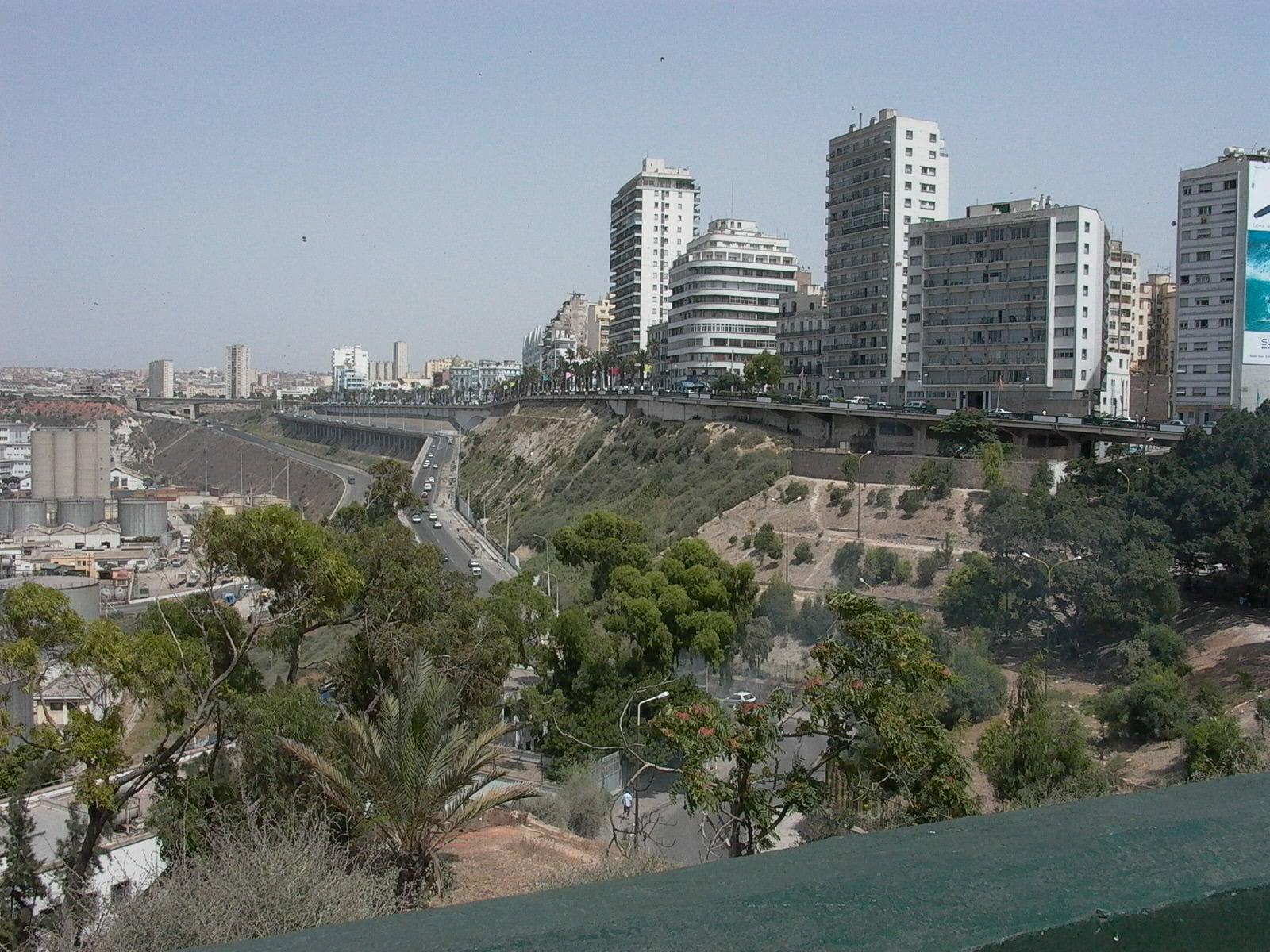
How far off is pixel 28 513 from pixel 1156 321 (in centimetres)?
6922

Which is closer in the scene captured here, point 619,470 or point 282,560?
point 282,560

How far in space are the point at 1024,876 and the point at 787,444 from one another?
44.6m

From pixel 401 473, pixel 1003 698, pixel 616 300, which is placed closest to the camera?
pixel 1003 698

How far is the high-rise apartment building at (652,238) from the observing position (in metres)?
97.2

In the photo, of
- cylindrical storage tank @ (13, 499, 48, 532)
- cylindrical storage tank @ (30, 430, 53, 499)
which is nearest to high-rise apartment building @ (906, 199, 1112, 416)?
cylindrical storage tank @ (13, 499, 48, 532)

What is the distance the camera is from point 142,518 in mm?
62938

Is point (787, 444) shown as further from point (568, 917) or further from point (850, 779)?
point (568, 917)

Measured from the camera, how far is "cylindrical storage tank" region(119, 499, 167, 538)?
62.1 metres

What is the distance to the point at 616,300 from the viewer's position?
103 m

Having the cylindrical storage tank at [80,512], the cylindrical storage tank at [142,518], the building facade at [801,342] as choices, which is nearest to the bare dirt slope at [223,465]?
the cylindrical storage tank at [142,518]

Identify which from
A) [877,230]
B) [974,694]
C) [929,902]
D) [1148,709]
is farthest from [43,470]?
[929,902]

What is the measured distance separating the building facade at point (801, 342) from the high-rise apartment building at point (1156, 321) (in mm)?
21509

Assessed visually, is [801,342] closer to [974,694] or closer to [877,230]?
[877,230]

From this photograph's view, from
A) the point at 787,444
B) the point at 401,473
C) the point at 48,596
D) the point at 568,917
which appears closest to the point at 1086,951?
the point at 568,917
